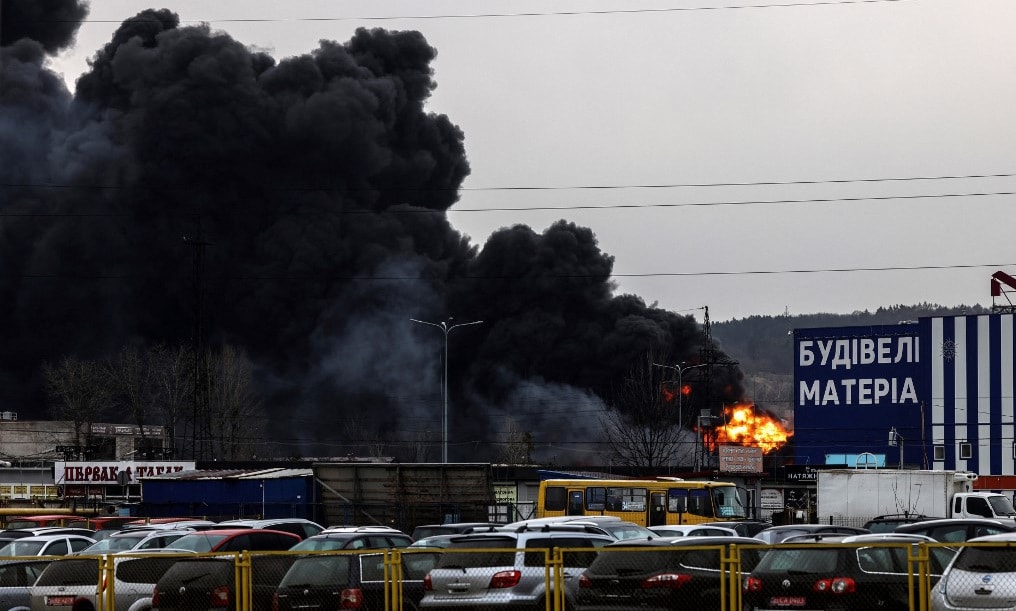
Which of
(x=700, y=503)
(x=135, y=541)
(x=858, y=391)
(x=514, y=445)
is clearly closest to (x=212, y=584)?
(x=135, y=541)

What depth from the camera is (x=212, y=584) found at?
17266 millimetres

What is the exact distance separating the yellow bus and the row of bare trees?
3792cm

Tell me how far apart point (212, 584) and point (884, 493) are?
90.2ft

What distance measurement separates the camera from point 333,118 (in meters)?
103

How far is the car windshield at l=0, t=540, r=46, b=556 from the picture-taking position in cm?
Result: 2445

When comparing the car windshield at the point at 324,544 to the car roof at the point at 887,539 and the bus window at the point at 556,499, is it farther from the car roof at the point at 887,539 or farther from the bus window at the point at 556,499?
the bus window at the point at 556,499

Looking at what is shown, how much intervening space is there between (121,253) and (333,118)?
18.6 meters

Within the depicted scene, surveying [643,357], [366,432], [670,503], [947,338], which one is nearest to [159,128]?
[366,432]

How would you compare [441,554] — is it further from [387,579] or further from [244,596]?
[244,596]

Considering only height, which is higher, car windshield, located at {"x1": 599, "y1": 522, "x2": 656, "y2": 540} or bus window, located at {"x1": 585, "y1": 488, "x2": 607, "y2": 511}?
car windshield, located at {"x1": 599, "y1": 522, "x2": 656, "y2": 540}

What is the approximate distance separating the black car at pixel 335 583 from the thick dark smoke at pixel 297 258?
253ft

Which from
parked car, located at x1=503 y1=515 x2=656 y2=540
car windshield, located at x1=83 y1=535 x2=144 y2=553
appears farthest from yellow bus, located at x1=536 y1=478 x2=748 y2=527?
car windshield, located at x1=83 y1=535 x2=144 y2=553

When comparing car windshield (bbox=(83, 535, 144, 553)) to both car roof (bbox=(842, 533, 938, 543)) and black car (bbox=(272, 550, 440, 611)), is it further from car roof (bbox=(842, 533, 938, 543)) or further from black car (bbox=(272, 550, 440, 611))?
car roof (bbox=(842, 533, 938, 543))

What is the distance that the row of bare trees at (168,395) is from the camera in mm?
81312
